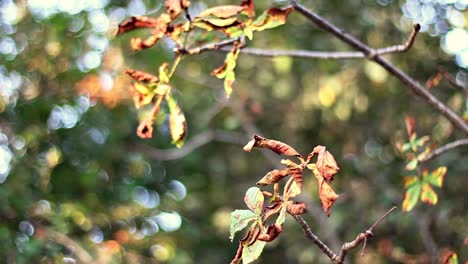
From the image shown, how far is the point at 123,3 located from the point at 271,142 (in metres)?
2.35

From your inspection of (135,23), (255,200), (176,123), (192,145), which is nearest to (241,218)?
(255,200)

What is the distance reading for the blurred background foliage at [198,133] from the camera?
9.04 feet

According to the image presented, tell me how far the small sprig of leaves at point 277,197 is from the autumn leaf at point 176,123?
0.99 ft

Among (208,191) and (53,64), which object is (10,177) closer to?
(53,64)

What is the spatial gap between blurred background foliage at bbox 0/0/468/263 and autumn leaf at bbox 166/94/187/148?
1.26 metres

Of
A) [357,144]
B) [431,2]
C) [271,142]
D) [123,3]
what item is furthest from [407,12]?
[271,142]

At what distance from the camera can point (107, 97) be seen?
3.25 metres

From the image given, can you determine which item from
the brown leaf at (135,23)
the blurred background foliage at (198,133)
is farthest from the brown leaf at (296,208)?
the blurred background foliage at (198,133)

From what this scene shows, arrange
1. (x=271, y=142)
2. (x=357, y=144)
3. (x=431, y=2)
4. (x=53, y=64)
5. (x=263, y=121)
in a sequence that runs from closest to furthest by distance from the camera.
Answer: (x=271, y=142) < (x=431, y=2) < (x=53, y=64) < (x=357, y=144) < (x=263, y=121)

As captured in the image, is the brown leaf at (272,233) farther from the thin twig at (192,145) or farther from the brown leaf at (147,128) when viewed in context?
the thin twig at (192,145)

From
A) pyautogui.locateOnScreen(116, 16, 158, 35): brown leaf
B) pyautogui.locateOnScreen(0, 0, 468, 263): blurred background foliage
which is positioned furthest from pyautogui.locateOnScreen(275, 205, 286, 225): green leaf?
pyautogui.locateOnScreen(0, 0, 468, 263): blurred background foliage

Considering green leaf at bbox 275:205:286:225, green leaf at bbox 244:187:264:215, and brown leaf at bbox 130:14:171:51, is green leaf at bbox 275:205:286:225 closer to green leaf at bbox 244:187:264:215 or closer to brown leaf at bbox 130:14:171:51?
green leaf at bbox 244:187:264:215

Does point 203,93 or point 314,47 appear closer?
point 314,47

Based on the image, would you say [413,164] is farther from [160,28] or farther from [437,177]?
[160,28]
